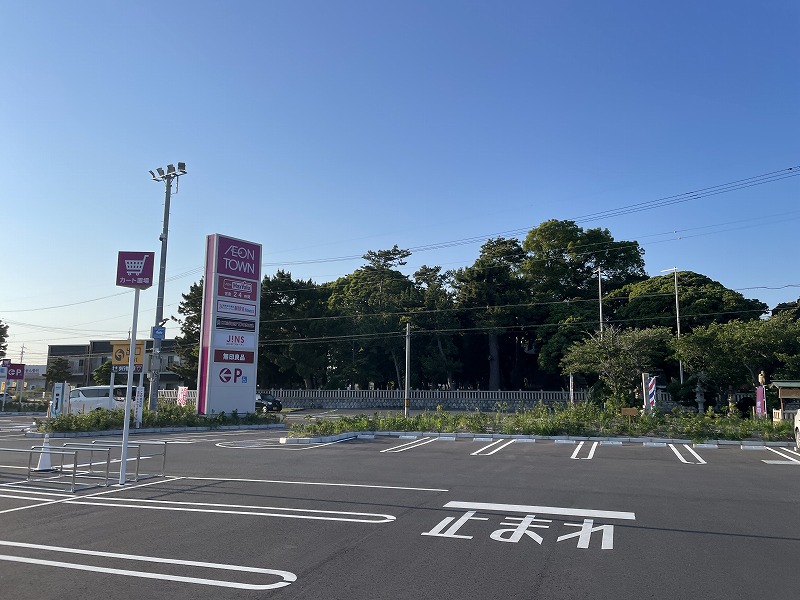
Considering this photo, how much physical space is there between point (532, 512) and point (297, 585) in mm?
3979

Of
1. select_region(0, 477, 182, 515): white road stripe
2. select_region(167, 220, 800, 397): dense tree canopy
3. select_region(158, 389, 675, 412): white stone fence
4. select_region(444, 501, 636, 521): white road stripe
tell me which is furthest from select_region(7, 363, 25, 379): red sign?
select_region(444, 501, 636, 521): white road stripe

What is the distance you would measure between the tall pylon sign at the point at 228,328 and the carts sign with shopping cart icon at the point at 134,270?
15.4 meters

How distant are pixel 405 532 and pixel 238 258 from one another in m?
21.9

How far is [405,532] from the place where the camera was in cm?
688

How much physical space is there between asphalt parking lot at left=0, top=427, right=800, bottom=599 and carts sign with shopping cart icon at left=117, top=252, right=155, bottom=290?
11.8 feet

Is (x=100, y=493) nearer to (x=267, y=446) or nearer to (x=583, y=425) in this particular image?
(x=267, y=446)

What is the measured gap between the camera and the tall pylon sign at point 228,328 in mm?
25719

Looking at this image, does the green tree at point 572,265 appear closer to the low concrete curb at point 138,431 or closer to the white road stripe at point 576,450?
the low concrete curb at point 138,431

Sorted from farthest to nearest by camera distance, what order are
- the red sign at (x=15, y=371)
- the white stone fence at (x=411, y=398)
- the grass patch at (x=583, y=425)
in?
1. the white stone fence at (x=411, y=398)
2. the red sign at (x=15, y=371)
3. the grass patch at (x=583, y=425)

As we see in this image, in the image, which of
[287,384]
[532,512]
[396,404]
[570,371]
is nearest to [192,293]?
[287,384]

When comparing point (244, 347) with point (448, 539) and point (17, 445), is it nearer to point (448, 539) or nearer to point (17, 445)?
point (17, 445)

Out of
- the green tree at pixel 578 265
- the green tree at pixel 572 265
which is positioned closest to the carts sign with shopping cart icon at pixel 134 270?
the green tree at pixel 572 265

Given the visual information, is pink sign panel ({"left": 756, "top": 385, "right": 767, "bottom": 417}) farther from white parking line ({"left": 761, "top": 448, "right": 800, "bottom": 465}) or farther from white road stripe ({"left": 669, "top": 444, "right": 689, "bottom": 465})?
white road stripe ({"left": 669, "top": 444, "right": 689, "bottom": 465})

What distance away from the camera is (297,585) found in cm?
504
